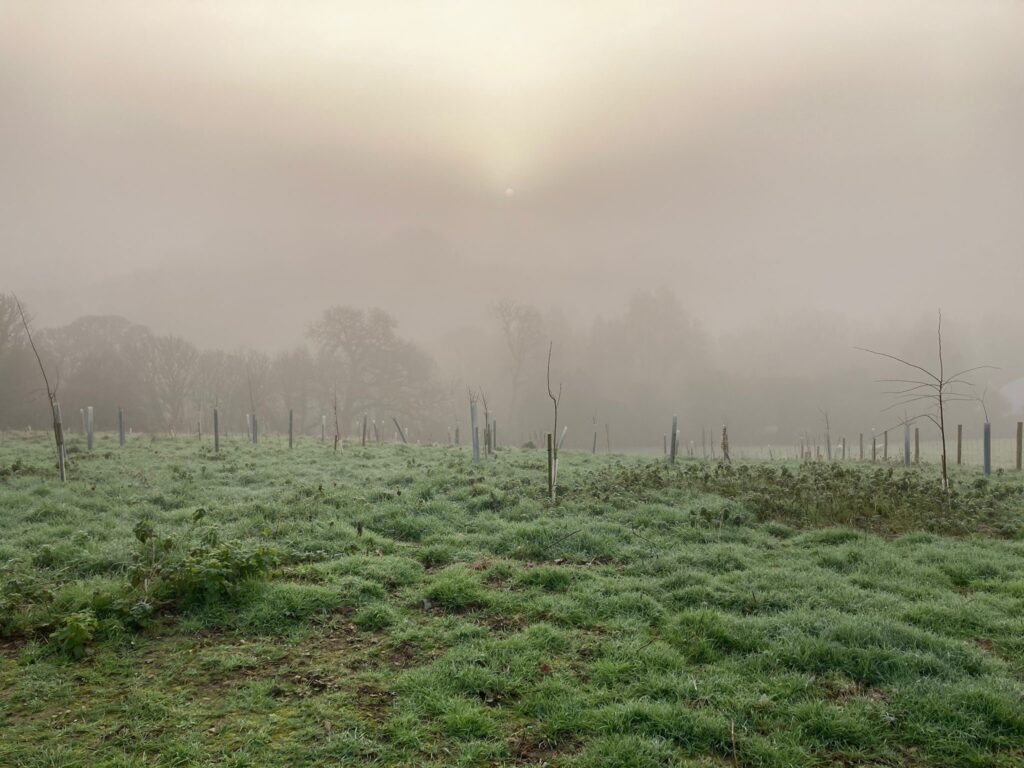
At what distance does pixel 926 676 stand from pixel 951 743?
946 mm

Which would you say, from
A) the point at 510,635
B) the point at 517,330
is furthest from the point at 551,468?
the point at 517,330

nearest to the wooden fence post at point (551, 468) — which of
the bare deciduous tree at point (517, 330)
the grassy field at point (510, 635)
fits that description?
the grassy field at point (510, 635)

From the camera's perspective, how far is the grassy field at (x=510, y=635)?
179 inches

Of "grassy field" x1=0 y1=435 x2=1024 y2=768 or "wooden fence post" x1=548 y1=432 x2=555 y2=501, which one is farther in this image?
"wooden fence post" x1=548 y1=432 x2=555 y2=501

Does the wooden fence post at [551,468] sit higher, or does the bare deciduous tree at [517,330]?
the bare deciduous tree at [517,330]

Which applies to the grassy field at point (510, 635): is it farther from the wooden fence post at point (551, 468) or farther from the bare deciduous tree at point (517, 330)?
the bare deciduous tree at point (517, 330)

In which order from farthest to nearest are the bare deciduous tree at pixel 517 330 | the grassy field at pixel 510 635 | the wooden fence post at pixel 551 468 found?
1. the bare deciduous tree at pixel 517 330
2. the wooden fence post at pixel 551 468
3. the grassy field at pixel 510 635

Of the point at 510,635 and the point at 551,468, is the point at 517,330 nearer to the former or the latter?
the point at 551,468

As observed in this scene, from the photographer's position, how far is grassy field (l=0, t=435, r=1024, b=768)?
4551mm

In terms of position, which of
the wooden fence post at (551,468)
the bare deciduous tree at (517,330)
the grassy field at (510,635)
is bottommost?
the grassy field at (510,635)

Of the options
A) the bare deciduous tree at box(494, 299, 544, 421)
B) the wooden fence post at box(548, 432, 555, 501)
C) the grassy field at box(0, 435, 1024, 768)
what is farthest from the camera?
the bare deciduous tree at box(494, 299, 544, 421)

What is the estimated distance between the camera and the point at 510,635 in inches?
251

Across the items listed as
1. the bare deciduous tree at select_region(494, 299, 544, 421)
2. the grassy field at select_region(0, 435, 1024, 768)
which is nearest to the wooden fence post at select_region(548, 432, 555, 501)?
the grassy field at select_region(0, 435, 1024, 768)

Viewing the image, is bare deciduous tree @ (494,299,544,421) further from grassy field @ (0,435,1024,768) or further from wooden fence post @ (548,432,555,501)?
grassy field @ (0,435,1024,768)
